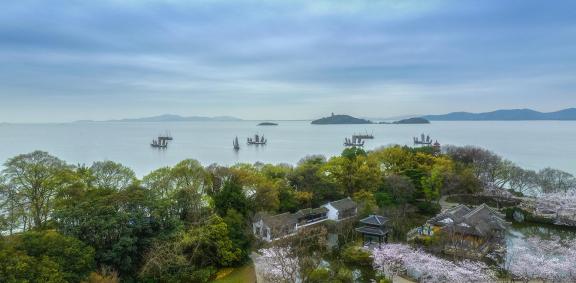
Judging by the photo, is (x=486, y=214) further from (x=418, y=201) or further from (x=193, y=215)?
(x=193, y=215)

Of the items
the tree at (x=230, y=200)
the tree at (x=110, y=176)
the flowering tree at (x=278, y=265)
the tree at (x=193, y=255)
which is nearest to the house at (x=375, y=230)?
the flowering tree at (x=278, y=265)

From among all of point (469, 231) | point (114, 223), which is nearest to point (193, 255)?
point (114, 223)

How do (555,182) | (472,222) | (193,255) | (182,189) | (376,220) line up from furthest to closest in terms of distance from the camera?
(555,182), (472,222), (376,220), (182,189), (193,255)

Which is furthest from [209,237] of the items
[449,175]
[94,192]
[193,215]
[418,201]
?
[449,175]

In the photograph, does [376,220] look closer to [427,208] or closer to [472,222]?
[472,222]

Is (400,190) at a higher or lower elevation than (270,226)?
higher

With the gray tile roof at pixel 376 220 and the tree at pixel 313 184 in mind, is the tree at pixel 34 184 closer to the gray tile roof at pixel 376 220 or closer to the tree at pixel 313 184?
the tree at pixel 313 184
